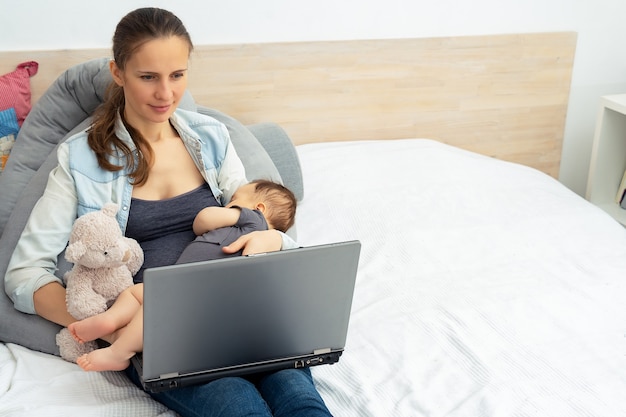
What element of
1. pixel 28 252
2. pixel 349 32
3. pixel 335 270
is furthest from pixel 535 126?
pixel 28 252

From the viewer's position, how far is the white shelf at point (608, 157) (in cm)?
242

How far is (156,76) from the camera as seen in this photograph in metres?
1.41

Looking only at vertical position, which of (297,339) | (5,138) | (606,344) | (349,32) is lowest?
(606,344)

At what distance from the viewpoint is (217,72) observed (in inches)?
85.5

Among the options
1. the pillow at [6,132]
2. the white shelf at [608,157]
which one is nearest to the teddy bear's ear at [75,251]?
the pillow at [6,132]

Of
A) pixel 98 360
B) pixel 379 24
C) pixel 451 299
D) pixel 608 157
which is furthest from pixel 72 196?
pixel 608 157

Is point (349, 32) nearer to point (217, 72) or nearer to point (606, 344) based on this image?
point (217, 72)

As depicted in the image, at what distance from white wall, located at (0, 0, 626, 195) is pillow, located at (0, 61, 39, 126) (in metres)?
0.06

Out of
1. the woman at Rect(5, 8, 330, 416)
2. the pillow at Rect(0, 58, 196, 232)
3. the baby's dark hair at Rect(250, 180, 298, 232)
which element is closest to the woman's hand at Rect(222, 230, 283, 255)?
the woman at Rect(5, 8, 330, 416)

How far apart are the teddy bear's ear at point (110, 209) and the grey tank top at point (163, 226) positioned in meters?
0.12

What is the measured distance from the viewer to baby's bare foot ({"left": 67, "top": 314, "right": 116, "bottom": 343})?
1257 millimetres

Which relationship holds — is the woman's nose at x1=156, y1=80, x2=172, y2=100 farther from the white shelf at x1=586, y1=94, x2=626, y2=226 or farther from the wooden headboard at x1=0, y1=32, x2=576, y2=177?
the white shelf at x1=586, y1=94, x2=626, y2=226

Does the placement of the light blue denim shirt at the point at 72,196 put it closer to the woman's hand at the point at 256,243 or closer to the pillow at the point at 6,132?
the woman's hand at the point at 256,243

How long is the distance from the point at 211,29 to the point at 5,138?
0.65 metres
